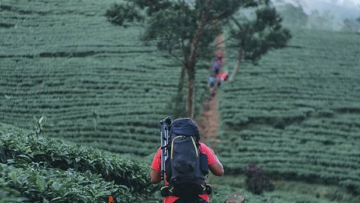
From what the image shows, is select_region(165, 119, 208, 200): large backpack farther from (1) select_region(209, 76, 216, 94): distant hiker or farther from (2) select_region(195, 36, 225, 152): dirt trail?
(1) select_region(209, 76, 216, 94): distant hiker

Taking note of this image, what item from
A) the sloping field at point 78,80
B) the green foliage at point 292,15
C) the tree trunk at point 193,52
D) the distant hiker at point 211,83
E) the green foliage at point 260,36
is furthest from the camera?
the green foliage at point 292,15

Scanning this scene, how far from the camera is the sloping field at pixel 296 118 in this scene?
1418 cm

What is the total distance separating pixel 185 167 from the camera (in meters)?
3.46

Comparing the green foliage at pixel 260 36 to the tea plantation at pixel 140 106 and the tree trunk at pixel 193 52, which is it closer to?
the tree trunk at pixel 193 52

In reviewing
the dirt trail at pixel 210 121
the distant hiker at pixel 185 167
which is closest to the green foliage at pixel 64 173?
the distant hiker at pixel 185 167

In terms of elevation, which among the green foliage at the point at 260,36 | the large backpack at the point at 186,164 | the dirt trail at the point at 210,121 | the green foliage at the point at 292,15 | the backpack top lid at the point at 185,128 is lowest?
the dirt trail at the point at 210,121

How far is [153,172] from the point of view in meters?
4.01

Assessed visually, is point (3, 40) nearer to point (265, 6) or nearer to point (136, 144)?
point (136, 144)

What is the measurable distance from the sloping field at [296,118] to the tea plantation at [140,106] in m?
0.05

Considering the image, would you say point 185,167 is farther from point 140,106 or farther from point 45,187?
point 140,106

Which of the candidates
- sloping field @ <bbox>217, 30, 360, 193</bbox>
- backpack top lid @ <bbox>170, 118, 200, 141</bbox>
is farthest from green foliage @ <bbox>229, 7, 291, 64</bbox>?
backpack top lid @ <bbox>170, 118, 200, 141</bbox>

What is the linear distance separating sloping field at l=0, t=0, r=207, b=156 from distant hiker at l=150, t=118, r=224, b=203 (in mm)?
10927

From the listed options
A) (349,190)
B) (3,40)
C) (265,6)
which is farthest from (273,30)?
(3,40)

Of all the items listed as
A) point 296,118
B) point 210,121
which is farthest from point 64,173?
point 296,118
